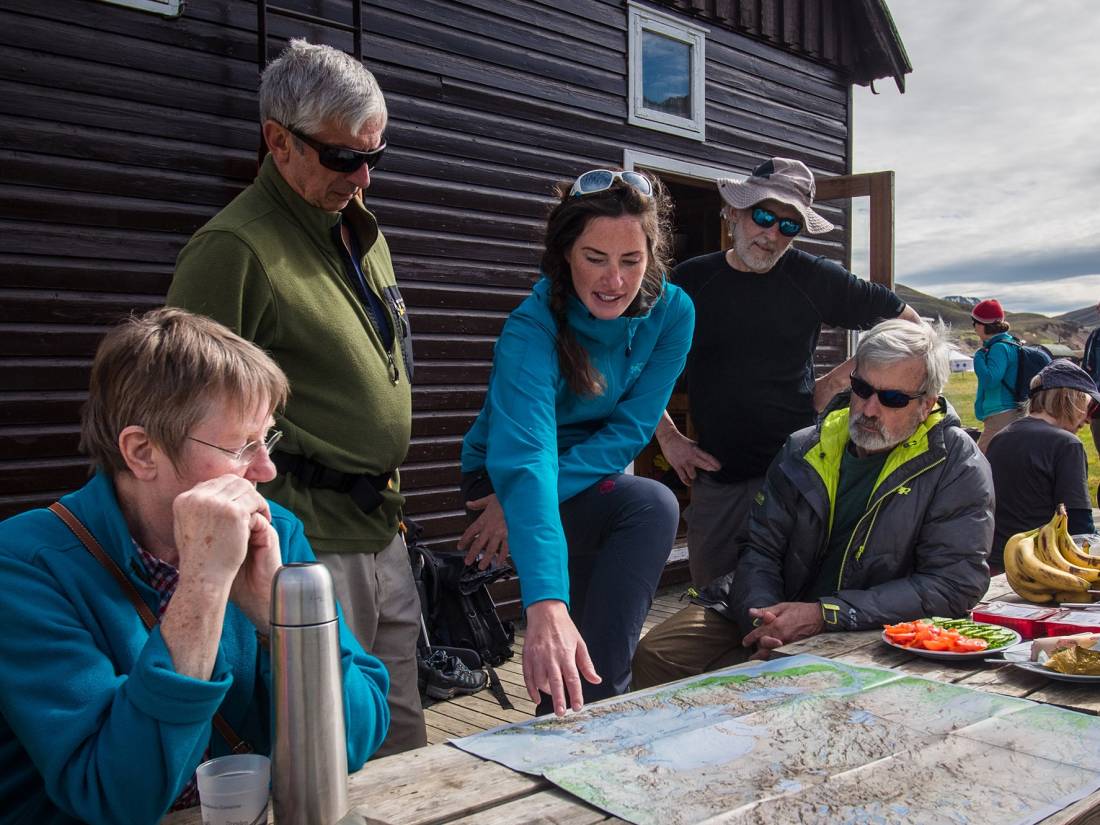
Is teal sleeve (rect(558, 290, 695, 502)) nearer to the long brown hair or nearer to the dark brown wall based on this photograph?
the long brown hair

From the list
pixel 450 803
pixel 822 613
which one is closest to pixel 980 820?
pixel 450 803

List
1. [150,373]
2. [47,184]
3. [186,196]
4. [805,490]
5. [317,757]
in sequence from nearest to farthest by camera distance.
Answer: [317,757], [150,373], [805,490], [47,184], [186,196]

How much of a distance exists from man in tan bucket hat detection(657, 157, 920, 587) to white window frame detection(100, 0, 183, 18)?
2537 mm

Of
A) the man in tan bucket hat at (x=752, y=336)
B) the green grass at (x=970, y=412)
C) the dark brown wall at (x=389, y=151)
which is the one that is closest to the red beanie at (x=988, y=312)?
the green grass at (x=970, y=412)

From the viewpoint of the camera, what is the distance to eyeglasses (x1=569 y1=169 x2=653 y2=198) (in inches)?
89.7

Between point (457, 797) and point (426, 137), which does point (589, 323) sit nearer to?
point (457, 797)

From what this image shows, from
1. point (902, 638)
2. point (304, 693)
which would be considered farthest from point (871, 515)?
point (304, 693)

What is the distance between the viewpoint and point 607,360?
2379 mm

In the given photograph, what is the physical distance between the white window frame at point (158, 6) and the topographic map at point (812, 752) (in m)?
3.79

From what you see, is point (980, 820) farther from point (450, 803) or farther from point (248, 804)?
point (248, 804)

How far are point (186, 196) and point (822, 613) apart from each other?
11.0 ft

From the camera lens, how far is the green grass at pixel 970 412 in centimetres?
1791

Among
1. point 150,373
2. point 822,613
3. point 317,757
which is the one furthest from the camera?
point 822,613

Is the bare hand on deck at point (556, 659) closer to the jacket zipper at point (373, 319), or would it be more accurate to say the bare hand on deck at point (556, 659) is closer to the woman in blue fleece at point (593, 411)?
the woman in blue fleece at point (593, 411)
